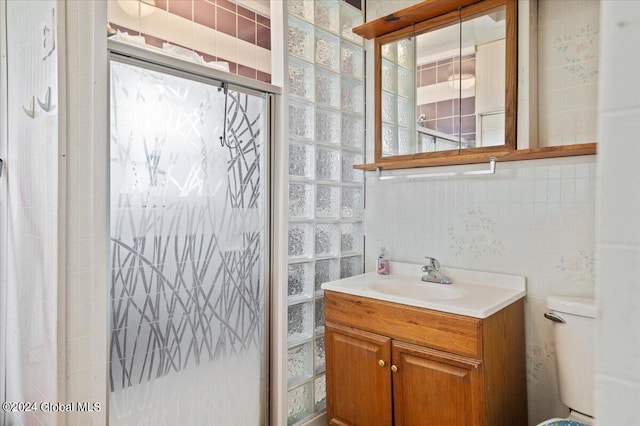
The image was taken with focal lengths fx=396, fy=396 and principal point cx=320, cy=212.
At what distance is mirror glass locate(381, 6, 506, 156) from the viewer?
5.96ft

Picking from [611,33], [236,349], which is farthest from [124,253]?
[611,33]

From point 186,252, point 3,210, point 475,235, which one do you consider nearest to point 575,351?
point 475,235

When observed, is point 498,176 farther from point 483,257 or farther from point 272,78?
point 272,78

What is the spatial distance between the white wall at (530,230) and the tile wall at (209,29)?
41.7 inches

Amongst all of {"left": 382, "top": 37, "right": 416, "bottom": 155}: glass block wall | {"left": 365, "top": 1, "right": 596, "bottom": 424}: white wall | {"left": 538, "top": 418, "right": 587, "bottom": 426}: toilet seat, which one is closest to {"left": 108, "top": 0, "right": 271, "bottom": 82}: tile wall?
{"left": 382, "top": 37, "right": 416, "bottom": 155}: glass block wall

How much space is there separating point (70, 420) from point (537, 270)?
190 centimetres

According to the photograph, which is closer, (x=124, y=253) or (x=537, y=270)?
(x=124, y=253)

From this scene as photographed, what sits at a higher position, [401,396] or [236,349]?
[236,349]

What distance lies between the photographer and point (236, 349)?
5.92ft

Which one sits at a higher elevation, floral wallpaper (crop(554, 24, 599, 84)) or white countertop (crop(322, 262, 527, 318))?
floral wallpaper (crop(554, 24, 599, 84))

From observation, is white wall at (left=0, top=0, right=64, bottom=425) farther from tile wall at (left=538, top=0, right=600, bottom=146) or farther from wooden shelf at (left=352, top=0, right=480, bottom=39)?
tile wall at (left=538, top=0, right=600, bottom=146)

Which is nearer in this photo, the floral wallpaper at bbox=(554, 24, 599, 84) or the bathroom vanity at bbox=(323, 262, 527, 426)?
the bathroom vanity at bbox=(323, 262, 527, 426)

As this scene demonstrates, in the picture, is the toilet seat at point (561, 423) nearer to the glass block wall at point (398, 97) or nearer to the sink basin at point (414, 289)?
the sink basin at point (414, 289)

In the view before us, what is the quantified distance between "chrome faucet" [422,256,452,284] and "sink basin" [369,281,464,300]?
29 millimetres
